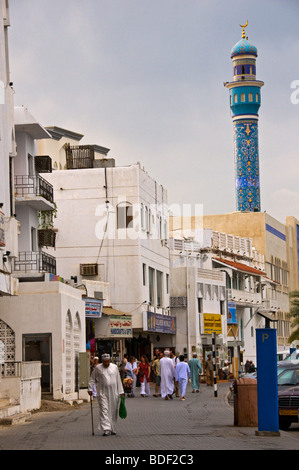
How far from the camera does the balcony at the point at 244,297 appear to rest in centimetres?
6856

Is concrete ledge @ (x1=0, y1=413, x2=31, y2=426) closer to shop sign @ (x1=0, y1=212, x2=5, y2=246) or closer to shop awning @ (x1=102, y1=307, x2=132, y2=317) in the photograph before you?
shop sign @ (x1=0, y1=212, x2=5, y2=246)

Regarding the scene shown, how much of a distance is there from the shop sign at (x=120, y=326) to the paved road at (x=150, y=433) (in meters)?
17.4

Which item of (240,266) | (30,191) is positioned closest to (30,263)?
(30,191)

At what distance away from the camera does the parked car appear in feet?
69.9

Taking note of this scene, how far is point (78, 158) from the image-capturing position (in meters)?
49.8

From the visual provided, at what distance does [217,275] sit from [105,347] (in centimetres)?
1900

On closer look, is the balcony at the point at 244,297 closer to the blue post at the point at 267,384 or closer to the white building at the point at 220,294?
the white building at the point at 220,294

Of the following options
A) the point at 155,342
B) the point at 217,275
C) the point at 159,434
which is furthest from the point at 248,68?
the point at 159,434

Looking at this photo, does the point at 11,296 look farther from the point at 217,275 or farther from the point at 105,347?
the point at 217,275

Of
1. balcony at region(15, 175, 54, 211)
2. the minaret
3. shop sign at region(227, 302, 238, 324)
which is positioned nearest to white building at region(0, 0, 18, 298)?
balcony at region(15, 175, 54, 211)

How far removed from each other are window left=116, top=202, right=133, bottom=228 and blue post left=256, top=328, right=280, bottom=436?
102 feet

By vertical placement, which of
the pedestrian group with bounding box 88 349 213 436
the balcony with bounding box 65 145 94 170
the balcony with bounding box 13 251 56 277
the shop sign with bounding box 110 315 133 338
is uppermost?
the balcony with bounding box 65 145 94 170

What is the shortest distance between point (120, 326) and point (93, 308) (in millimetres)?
4037

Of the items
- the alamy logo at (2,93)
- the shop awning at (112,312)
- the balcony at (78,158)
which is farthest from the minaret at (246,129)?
the alamy logo at (2,93)
